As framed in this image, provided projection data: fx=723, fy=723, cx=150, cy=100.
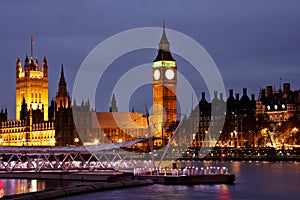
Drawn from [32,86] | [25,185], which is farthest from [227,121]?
[25,185]

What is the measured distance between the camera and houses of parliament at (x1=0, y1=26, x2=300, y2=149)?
418ft

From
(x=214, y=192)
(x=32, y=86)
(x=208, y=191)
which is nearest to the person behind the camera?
(x=214, y=192)

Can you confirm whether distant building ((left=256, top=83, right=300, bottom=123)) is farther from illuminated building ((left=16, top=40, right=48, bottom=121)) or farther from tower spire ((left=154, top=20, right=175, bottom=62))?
illuminated building ((left=16, top=40, right=48, bottom=121))

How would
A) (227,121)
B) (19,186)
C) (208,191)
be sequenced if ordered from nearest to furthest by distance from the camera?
1. (208,191)
2. (19,186)
3. (227,121)

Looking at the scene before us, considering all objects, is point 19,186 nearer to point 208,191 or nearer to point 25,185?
point 25,185

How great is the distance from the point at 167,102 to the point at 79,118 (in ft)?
83.2

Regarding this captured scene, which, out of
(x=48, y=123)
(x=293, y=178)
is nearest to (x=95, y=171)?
(x=293, y=178)

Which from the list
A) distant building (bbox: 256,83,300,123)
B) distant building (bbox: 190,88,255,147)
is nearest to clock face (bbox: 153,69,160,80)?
distant building (bbox: 190,88,255,147)

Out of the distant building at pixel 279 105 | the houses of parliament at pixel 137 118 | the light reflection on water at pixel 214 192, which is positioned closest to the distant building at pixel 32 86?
the houses of parliament at pixel 137 118

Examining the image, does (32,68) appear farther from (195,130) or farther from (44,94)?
(195,130)

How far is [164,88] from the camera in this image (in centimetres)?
16050

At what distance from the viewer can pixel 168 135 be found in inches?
5792

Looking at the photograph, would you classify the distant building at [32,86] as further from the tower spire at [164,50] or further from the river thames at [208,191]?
the river thames at [208,191]

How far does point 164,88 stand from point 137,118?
21333 millimetres
